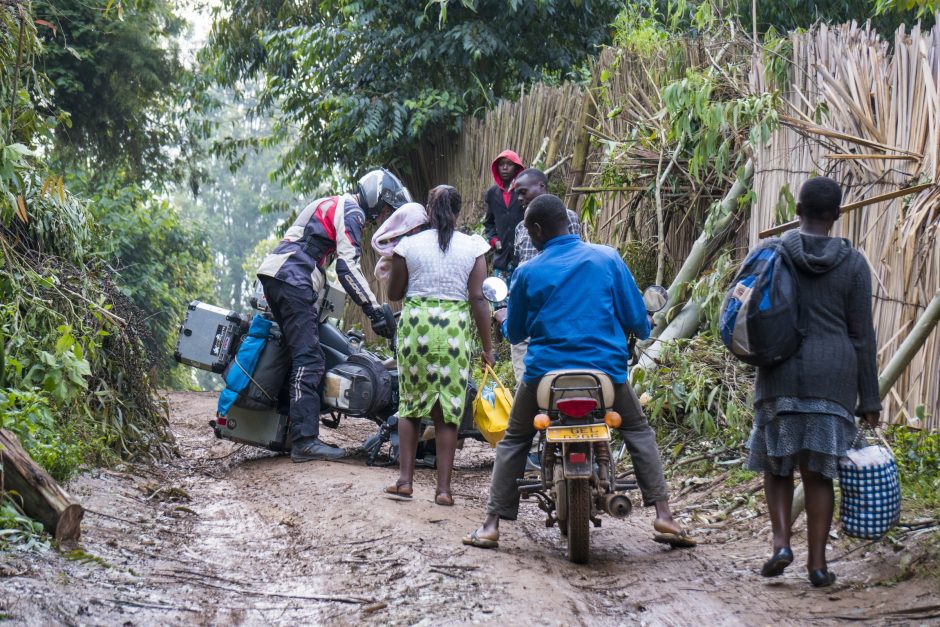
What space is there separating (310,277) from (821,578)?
4357mm

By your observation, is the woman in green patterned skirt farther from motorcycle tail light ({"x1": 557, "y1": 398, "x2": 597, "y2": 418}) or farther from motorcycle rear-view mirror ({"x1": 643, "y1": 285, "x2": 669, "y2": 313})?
motorcycle tail light ({"x1": 557, "y1": 398, "x2": 597, "y2": 418})

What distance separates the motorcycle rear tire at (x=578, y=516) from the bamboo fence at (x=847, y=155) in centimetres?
216

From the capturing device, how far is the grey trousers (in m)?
4.78

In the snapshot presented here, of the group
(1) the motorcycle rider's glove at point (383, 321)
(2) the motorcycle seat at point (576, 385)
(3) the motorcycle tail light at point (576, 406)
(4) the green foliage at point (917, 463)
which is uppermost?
(1) the motorcycle rider's glove at point (383, 321)

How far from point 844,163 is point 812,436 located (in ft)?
9.62

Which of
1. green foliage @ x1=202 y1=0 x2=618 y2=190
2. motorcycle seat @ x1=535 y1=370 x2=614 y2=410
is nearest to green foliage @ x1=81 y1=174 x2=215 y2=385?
green foliage @ x1=202 y1=0 x2=618 y2=190

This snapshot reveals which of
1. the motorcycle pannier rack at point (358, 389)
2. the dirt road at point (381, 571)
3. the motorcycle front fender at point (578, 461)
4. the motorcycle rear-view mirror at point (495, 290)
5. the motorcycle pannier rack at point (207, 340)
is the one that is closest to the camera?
the dirt road at point (381, 571)

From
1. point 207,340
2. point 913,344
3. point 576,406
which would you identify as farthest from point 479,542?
point 207,340

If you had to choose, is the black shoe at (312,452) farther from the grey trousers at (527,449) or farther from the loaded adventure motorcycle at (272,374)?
the grey trousers at (527,449)

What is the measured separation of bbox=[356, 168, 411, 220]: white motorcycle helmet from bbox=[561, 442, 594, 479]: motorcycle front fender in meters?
3.27

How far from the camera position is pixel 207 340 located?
768cm

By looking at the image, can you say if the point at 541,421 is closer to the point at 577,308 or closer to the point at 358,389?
the point at 577,308

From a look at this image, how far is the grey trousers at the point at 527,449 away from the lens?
15.7 ft

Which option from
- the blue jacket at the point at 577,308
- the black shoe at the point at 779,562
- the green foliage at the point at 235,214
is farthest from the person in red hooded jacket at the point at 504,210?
the green foliage at the point at 235,214
